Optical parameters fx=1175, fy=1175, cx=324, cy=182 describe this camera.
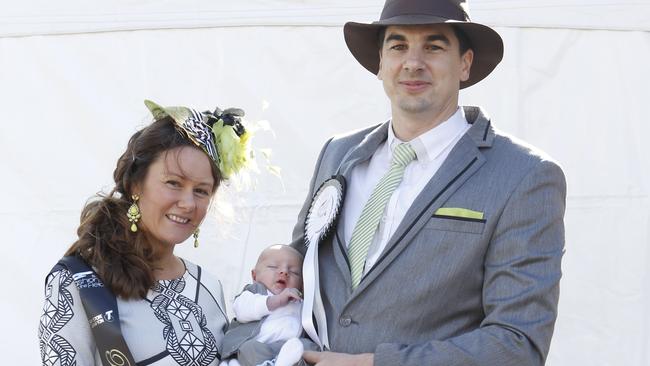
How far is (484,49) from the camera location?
317 cm

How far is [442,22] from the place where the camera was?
2945mm

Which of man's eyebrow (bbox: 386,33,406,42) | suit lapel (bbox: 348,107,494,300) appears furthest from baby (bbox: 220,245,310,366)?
man's eyebrow (bbox: 386,33,406,42)

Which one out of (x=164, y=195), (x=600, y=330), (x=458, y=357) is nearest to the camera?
(x=458, y=357)

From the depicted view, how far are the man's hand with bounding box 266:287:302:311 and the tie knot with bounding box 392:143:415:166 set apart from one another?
0.43 metres

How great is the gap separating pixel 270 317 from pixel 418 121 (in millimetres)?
635

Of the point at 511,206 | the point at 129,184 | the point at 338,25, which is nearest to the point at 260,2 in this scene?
the point at 338,25

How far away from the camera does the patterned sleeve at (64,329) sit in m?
2.80

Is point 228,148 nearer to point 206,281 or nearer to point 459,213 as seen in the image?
point 206,281

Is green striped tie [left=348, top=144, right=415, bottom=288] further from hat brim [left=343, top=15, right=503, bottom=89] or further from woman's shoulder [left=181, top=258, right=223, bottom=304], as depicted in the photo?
woman's shoulder [left=181, top=258, right=223, bottom=304]

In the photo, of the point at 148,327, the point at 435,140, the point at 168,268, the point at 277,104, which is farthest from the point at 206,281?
the point at 277,104

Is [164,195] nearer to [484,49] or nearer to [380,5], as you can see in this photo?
[484,49]

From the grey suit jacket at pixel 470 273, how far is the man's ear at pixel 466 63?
8.6 inches

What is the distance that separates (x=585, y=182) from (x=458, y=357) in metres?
1.48

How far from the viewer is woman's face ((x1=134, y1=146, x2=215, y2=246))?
3.02 metres
